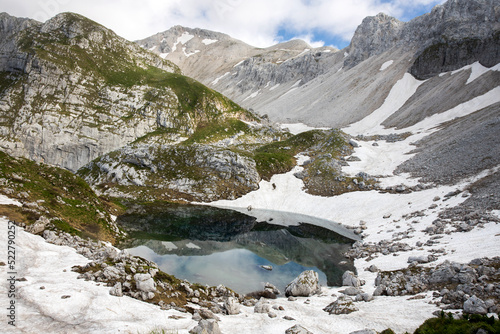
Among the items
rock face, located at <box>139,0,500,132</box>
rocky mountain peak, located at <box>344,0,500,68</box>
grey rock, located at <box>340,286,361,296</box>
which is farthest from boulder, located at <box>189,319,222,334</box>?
rocky mountain peak, located at <box>344,0,500,68</box>

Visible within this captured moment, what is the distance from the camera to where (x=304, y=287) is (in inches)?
1002

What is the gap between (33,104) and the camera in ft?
344

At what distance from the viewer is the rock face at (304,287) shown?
25.3m

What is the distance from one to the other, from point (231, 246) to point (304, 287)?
730 inches

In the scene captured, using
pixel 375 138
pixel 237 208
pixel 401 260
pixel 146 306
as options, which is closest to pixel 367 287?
pixel 401 260

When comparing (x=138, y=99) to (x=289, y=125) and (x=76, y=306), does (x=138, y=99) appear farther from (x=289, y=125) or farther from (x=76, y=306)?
(x=76, y=306)

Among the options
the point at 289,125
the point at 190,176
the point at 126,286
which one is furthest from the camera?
the point at 289,125

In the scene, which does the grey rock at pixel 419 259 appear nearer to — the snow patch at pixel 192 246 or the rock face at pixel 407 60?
the snow patch at pixel 192 246

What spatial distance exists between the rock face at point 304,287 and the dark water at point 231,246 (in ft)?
8.00

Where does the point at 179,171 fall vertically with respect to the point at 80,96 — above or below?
below

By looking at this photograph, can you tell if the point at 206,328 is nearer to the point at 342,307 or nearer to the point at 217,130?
the point at 342,307

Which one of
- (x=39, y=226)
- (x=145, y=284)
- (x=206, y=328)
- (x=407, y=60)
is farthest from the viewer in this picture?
(x=407, y=60)

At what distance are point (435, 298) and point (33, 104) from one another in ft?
437

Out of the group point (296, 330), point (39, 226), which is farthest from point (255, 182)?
point (296, 330)
